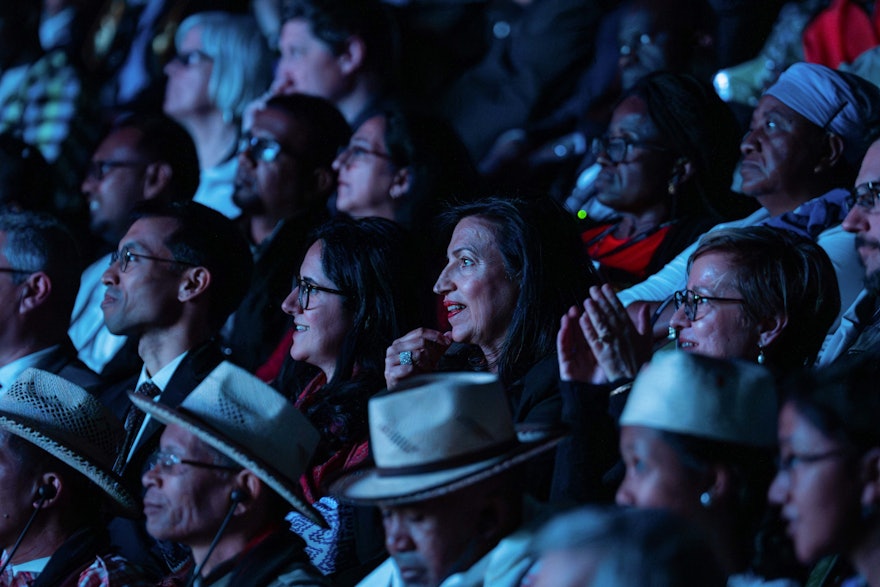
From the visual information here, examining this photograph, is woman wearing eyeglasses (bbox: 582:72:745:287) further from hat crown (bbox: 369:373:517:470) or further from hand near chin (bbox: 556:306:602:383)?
Answer: hat crown (bbox: 369:373:517:470)

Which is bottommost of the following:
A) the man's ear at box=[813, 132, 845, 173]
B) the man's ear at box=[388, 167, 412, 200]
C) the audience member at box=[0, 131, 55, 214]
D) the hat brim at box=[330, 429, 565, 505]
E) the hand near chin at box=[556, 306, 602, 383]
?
the audience member at box=[0, 131, 55, 214]

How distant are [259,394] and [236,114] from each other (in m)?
4.36

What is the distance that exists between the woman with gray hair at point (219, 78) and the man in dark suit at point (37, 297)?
76.8 inches

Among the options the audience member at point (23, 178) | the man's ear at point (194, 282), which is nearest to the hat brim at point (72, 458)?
the man's ear at point (194, 282)

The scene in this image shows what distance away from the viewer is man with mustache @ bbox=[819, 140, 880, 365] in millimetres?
4516

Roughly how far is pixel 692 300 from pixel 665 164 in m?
1.59

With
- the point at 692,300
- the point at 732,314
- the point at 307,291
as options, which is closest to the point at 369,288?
the point at 307,291

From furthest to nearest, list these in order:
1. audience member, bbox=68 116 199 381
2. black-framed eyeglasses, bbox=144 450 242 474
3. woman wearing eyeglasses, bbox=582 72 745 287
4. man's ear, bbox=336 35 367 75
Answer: man's ear, bbox=336 35 367 75, audience member, bbox=68 116 199 381, woman wearing eyeglasses, bbox=582 72 745 287, black-framed eyeglasses, bbox=144 450 242 474

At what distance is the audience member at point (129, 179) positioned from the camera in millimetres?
7105

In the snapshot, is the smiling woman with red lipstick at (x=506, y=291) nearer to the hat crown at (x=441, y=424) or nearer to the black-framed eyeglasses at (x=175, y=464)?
the black-framed eyeglasses at (x=175, y=464)

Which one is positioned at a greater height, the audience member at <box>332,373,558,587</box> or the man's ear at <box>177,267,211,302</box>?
the audience member at <box>332,373,558,587</box>

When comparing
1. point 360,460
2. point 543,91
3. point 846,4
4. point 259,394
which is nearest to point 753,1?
point 846,4

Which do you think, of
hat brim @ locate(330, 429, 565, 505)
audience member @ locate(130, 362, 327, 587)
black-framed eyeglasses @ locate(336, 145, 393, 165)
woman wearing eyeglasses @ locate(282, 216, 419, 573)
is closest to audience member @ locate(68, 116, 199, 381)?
black-framed eyeglasses @ locate(336, 145, 393, 165)

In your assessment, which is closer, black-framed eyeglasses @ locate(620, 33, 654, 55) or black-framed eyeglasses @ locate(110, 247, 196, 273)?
black-framed eyeglasses @ locate(110, 247, 196, 273)
